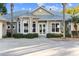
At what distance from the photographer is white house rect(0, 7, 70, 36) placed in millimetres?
22453

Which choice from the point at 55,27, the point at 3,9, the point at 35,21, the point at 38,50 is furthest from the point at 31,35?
the point at 38,50

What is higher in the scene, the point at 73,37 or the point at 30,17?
the point at 30,17

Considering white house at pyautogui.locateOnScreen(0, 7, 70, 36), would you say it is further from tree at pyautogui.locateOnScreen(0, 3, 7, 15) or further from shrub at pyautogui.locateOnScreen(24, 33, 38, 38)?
shrub at pyautogui.locateOnScreen(24, 33, 38, 38)

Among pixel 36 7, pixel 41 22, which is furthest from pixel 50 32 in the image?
pixel 36 7

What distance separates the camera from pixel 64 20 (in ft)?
73.7

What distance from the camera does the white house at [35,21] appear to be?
2245cm

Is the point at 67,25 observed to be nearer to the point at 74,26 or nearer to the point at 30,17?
the point at 74,26

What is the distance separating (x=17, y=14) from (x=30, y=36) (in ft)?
12.5

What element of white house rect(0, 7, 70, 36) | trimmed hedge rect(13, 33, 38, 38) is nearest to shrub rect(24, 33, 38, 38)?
trimmed hedge rect(13, 33, 38, 38)

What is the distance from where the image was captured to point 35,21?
23094mm

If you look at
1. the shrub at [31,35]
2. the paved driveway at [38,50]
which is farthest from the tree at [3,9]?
the paved driveway at [38,50]

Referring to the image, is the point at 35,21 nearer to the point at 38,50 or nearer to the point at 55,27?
the point at 55,27

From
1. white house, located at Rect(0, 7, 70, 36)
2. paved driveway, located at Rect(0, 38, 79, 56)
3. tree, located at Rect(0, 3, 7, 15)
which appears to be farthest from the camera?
white house, located at Rect(0, 7, 70, 36)

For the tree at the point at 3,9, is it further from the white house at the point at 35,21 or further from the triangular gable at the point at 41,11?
the triangular gable at the point at 41,11
